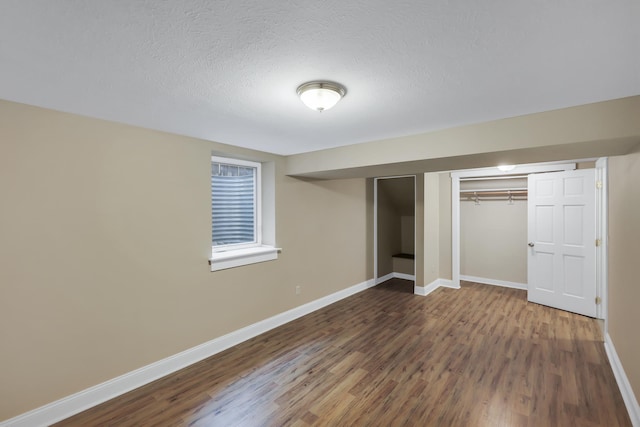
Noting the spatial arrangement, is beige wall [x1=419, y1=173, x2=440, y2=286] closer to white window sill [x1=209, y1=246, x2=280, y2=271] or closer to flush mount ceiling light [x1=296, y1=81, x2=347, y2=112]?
white window sill [x1=209, y1=246, x2=280, y2=271]

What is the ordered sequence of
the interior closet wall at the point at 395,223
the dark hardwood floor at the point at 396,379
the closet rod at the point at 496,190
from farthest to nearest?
the interior closet wall at the point at 395,223
the closet rod at the point at 496,190
the dark hardwood floor at the point at 396,379

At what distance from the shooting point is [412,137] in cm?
262

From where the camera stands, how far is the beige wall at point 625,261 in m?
2.01

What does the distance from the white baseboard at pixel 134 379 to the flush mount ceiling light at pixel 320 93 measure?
2538mm

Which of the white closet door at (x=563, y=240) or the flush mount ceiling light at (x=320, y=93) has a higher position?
the flush mount ceiling light at (x=320, y=93)

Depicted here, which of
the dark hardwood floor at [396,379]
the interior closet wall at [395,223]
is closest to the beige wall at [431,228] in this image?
the interior closet wall at [395,223]

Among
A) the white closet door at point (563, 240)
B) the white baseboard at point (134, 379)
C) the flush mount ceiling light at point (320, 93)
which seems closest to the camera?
the flush mount ceiling light at point (320, 93)

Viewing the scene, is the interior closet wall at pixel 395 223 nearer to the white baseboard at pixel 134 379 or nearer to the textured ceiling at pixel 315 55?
the white baseboard at pixel 134 379

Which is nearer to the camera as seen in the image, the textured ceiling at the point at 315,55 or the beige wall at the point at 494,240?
the textured ceiling at the point at 315,55

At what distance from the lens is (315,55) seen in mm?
1281

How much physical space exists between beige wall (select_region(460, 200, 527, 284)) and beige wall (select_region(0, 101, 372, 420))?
4.32 metres

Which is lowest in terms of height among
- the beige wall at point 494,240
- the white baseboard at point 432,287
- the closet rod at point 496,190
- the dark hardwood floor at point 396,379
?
the dark hardwood floor at point 396,379

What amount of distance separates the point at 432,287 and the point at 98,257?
473 centimetres

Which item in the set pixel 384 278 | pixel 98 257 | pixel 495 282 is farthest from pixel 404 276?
pixel 98 257
